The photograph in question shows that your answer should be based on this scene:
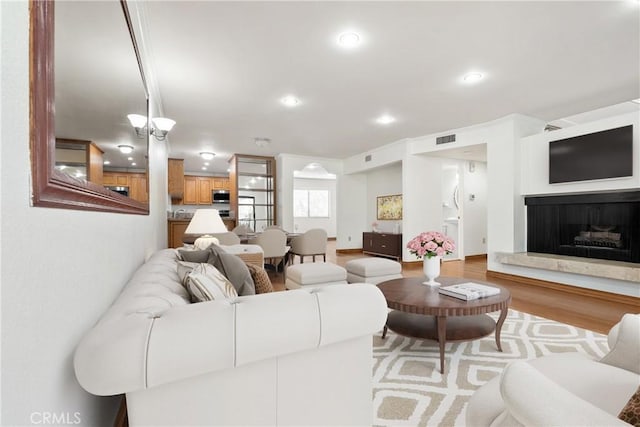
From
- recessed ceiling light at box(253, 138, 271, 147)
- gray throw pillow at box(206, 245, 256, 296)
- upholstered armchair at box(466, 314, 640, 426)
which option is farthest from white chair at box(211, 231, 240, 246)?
upholstered armchair at box(466, 314, 640, 426)

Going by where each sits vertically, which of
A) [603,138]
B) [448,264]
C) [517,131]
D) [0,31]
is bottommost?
[448,264]

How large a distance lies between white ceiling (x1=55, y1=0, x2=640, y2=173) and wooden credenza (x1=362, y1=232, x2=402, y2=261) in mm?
2823

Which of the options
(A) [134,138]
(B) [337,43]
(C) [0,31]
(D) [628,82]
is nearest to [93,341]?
(C) [0,31]

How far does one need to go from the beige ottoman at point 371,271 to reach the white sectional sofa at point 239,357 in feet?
7.51

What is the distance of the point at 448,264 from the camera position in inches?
249

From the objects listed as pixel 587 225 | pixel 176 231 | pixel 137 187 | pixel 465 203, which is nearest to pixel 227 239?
pixel 176 231

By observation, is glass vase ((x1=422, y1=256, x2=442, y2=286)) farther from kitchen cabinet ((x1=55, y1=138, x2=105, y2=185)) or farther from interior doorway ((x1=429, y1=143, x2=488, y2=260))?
interior doorway ((x1=429, y1=143, x2=488, y2=260))

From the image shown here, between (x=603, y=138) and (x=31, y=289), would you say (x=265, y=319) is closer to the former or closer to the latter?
(x=31, y=289)

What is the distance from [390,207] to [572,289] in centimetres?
404

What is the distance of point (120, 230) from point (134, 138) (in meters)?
0.68

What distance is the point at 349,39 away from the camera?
2605mm

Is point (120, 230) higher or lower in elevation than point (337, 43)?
lower

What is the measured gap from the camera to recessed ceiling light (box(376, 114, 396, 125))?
4.76 metres

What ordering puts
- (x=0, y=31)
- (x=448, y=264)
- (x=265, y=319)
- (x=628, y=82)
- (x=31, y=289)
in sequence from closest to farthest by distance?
(x=0, y=31), (x=31, y=289), (x=265, y=319), (x=628, y=82), (x=448, y=264)
